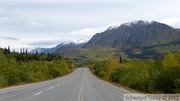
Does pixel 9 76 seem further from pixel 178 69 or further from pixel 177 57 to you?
pixel 178 69

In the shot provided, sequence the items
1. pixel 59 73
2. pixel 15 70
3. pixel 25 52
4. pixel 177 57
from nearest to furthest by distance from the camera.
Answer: pixel 177 57
pixel 15 70
pixel 59 73
pixel 25 52

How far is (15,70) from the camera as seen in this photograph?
44.2 meters

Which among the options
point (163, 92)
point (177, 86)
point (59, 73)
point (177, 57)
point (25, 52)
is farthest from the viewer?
point (25, 52)

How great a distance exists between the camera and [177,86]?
70.5 ft

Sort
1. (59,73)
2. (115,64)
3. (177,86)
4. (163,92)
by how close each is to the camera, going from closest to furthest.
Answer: (177,86) → (163,92) → (115,64) → (59,73)

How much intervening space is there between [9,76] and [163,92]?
80.4ft

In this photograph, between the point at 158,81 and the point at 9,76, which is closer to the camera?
the point at 158,81

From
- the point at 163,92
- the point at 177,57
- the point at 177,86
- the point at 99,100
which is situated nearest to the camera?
the point at 99,100

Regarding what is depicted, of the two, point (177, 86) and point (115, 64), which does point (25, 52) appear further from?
point (177, 86)

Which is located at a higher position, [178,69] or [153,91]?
[178,69]

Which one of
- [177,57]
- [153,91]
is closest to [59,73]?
[177,57]

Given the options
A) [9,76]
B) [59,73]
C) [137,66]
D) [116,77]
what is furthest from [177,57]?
[59,73]

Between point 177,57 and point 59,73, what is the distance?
63.7 meters

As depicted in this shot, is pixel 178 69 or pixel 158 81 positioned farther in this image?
pixel 158 81
